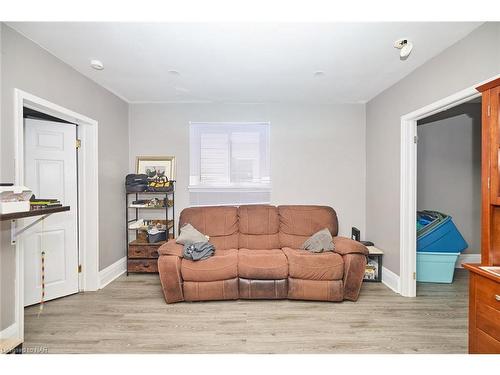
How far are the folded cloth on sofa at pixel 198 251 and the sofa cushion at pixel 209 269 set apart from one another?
50 mm

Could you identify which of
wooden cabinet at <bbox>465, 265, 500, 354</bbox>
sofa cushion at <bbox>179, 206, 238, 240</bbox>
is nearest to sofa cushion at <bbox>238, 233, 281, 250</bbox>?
sofa cushion at <bbox>179, 206, 238, 240</bbox>

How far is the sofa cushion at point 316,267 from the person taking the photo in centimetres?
274

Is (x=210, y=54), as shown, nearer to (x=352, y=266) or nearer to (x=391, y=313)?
(x=352, y=266)

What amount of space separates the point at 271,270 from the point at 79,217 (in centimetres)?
236

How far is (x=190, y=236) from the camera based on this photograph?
3117 millimetres

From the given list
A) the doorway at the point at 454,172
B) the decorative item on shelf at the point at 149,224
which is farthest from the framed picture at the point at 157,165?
the doorway at the point at 454,172

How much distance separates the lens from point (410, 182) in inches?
113

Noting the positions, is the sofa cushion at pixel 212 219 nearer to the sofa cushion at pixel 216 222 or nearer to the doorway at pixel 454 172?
the sofa cushion at pixel 216 222

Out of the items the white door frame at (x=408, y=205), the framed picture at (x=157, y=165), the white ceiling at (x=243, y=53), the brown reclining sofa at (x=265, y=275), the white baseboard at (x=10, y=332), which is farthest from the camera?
the framed picture at (x=157, y=165)

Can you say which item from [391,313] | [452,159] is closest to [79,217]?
[391,313]

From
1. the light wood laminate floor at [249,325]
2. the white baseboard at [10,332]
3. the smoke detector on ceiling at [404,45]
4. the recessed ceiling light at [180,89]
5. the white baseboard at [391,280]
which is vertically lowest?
the light wood laminate floor at [249,325]

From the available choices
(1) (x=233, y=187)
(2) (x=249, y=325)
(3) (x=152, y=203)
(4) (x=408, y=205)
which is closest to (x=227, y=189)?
(1) (x=233, y=187)

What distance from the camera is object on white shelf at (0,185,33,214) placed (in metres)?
1.63

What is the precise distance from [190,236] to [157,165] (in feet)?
4.46
